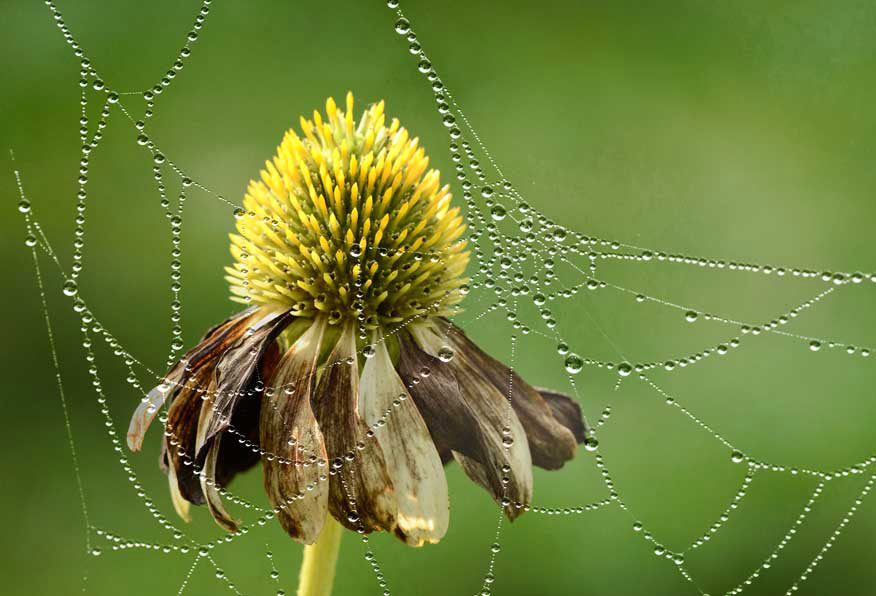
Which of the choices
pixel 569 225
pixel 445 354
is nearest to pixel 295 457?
pixel 445 354

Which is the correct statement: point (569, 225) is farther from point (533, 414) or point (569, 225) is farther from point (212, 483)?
point (212, 483)

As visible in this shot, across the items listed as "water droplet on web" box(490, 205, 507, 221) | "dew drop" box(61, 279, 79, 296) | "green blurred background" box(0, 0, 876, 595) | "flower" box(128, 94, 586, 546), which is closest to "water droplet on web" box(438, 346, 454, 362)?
"flower" box(128, 94, 586, 546)

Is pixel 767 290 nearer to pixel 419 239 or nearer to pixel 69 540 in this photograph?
pixel 419 239

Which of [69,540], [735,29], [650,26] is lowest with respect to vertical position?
[69,540]

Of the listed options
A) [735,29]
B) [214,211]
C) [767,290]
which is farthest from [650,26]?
[214,211]

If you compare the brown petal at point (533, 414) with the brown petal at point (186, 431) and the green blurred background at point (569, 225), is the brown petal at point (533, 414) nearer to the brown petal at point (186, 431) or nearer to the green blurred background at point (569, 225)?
the brown petal at point (186, 431)

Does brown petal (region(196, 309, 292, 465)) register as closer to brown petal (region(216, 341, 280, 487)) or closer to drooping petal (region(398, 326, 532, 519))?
brown petal (region(216, 341, 280, 487))
